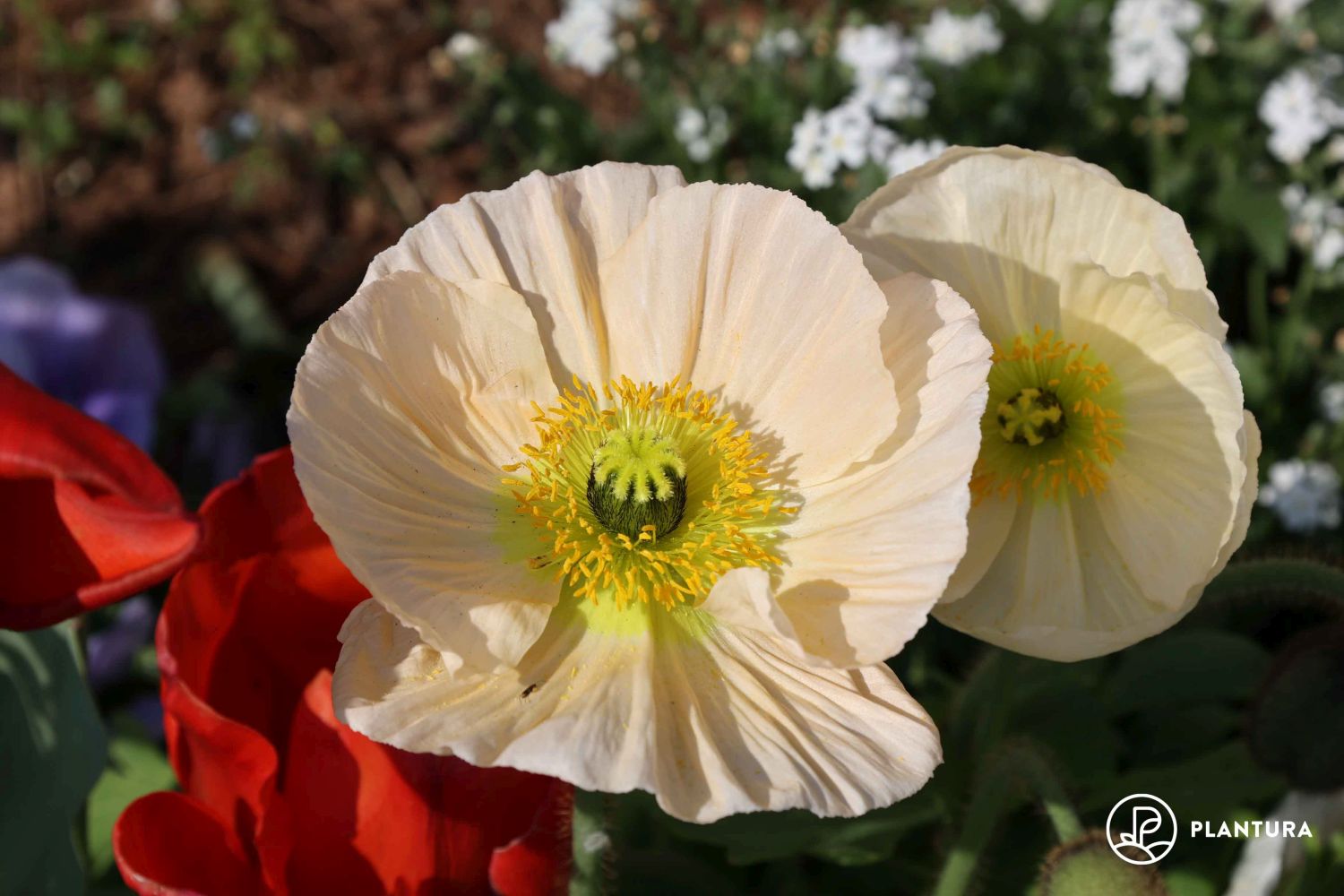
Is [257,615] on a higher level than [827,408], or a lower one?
lower

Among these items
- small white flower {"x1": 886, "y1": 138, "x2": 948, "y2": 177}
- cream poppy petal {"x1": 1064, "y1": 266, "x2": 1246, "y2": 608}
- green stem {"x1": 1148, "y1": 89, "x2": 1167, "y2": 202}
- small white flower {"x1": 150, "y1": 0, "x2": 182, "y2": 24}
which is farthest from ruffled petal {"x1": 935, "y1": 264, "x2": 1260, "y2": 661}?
small white flower {"x1": 150, "y1": 0, "x2": 182, "y2": 24}

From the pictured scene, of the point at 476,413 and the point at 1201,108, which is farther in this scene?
the point at 1201,108

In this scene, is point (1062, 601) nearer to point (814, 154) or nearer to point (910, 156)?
point (910, 156)

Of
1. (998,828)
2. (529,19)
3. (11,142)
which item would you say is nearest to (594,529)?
(998,828)

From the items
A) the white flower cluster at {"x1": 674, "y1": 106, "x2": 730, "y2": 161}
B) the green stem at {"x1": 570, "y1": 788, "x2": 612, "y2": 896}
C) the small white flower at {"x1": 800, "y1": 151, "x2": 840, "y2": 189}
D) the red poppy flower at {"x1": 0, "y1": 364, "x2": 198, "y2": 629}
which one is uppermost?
the red poppy flower at {"x1": 0, "y1": 364, "x2": 198, "y2": 629}

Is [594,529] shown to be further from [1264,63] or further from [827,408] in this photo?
[1264,63]

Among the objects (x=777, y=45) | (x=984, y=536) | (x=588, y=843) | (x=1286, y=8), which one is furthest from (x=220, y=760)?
(x=1286, y=8)

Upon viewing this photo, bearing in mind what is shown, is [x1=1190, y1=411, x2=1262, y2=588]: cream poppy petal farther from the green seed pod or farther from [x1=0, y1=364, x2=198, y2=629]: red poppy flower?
[x1=0, y1=364, x2=198, y2=629]: red poppy flower
